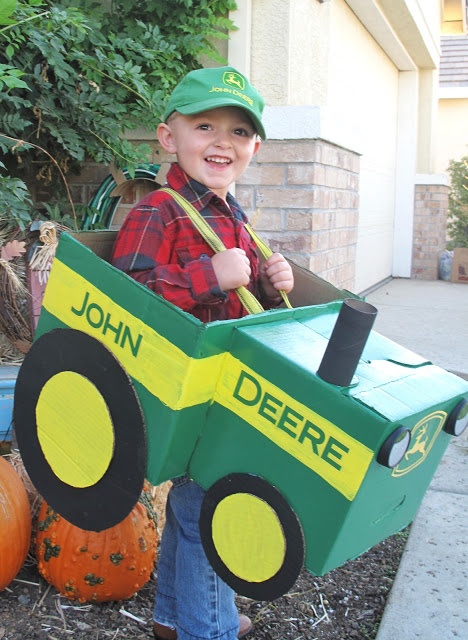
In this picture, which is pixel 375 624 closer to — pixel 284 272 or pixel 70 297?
pixel 284 272

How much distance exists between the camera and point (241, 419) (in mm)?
1400

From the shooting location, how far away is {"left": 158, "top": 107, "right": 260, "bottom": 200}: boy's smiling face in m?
1.82

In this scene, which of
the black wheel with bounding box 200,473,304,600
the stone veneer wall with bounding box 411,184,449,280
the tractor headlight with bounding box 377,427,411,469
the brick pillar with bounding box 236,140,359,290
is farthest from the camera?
the stone veneer wall with bounding box 411,184,449,280

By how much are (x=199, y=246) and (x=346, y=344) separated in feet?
2.13

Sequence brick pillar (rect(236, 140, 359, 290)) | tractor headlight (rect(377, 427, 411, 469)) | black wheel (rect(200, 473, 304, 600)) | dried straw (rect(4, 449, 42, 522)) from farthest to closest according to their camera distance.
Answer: brick pillar (rect(236, 140, 359, 290)) → dried straw (rect(4, 449, 42, 522)) → black wheel (rect(200, 473, 304, 600)) → tractor headlight (rect(377, 427, 411, 469))

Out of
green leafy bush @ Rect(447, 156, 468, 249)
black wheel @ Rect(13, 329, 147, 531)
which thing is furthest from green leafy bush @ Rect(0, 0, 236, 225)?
green leafy bush @ Rect(447, 156, 468, 249)

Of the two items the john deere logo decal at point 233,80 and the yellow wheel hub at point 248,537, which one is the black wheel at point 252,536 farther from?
the john deere logo decal at point 233,80

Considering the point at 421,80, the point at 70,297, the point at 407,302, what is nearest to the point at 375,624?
the point at 70,297

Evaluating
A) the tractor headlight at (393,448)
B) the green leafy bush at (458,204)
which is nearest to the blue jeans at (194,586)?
the tractor headlight at (393,448)

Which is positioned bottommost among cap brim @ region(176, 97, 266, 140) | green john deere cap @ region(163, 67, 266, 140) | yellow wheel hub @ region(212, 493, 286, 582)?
yellow wheel hub @ region(212, 493, 286, 582)

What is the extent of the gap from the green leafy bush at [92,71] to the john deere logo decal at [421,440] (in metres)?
2.25

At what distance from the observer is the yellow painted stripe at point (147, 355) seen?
135 cm

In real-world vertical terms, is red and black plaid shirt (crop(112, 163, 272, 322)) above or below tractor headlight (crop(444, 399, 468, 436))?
above

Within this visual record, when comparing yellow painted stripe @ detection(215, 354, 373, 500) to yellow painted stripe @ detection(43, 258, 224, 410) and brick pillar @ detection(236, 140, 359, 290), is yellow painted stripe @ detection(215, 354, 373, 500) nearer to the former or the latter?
yellow painted stripe @ detection(43, 258, 224, 410)
